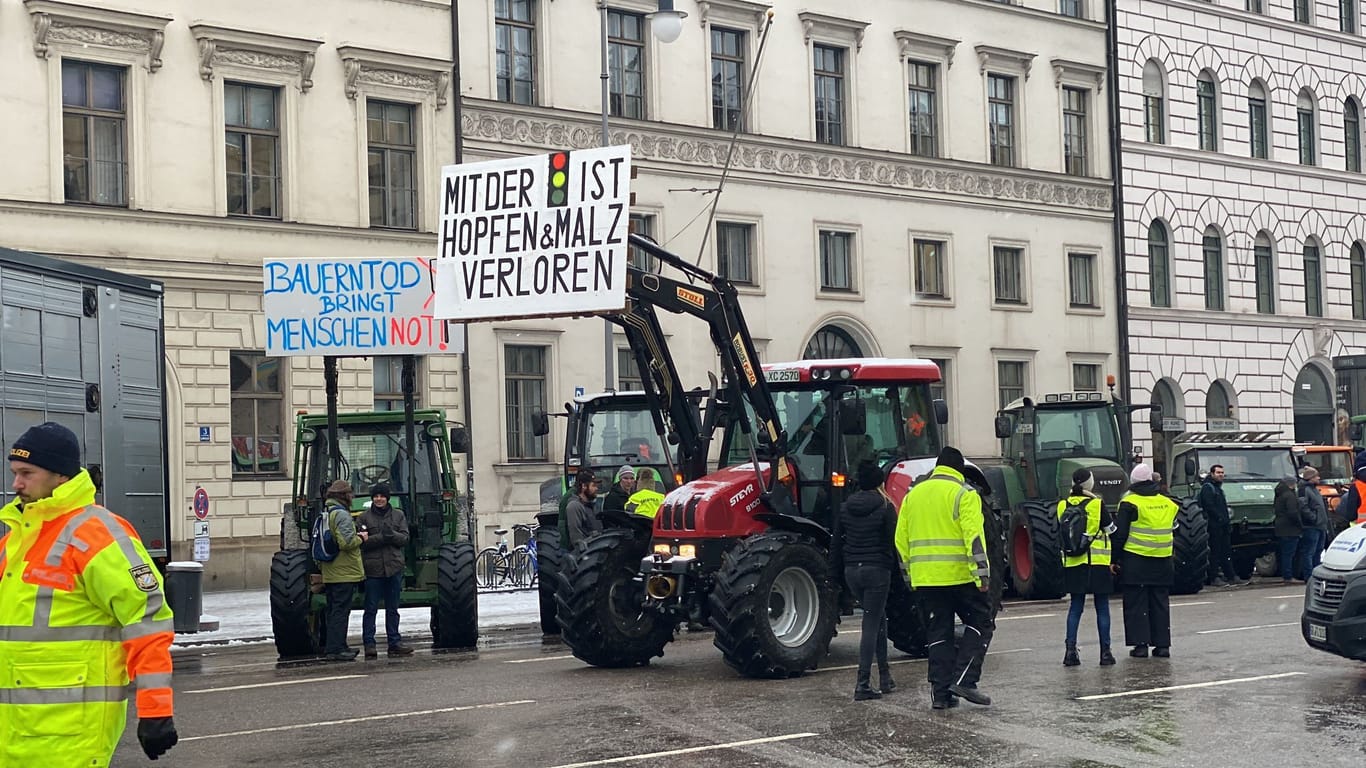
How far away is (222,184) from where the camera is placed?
2994cm

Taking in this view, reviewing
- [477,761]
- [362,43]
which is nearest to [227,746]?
[477,761]

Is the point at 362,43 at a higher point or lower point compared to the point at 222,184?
higher

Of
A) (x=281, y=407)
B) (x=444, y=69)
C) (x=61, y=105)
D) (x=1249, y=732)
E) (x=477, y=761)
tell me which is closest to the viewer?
(x=477, y=761)

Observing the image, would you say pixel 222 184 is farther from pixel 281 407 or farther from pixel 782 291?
pixel 782 291

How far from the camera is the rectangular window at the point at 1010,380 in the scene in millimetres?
41594

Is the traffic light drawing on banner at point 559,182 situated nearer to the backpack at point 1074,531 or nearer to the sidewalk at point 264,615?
the backpack at point 1074,531

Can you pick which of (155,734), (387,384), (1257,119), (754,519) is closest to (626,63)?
(387,384)

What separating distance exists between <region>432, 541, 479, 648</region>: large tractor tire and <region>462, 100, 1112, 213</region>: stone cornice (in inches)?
613

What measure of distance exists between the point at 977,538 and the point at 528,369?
72.6 feet

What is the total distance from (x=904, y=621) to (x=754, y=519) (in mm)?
1505

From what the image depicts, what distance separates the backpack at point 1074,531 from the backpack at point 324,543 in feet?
21.6

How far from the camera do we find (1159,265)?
45.0 metres

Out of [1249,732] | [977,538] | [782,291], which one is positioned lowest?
[1249,732]

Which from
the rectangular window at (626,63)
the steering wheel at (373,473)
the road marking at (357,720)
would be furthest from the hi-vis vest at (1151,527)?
the rectangular window at (626,63)
